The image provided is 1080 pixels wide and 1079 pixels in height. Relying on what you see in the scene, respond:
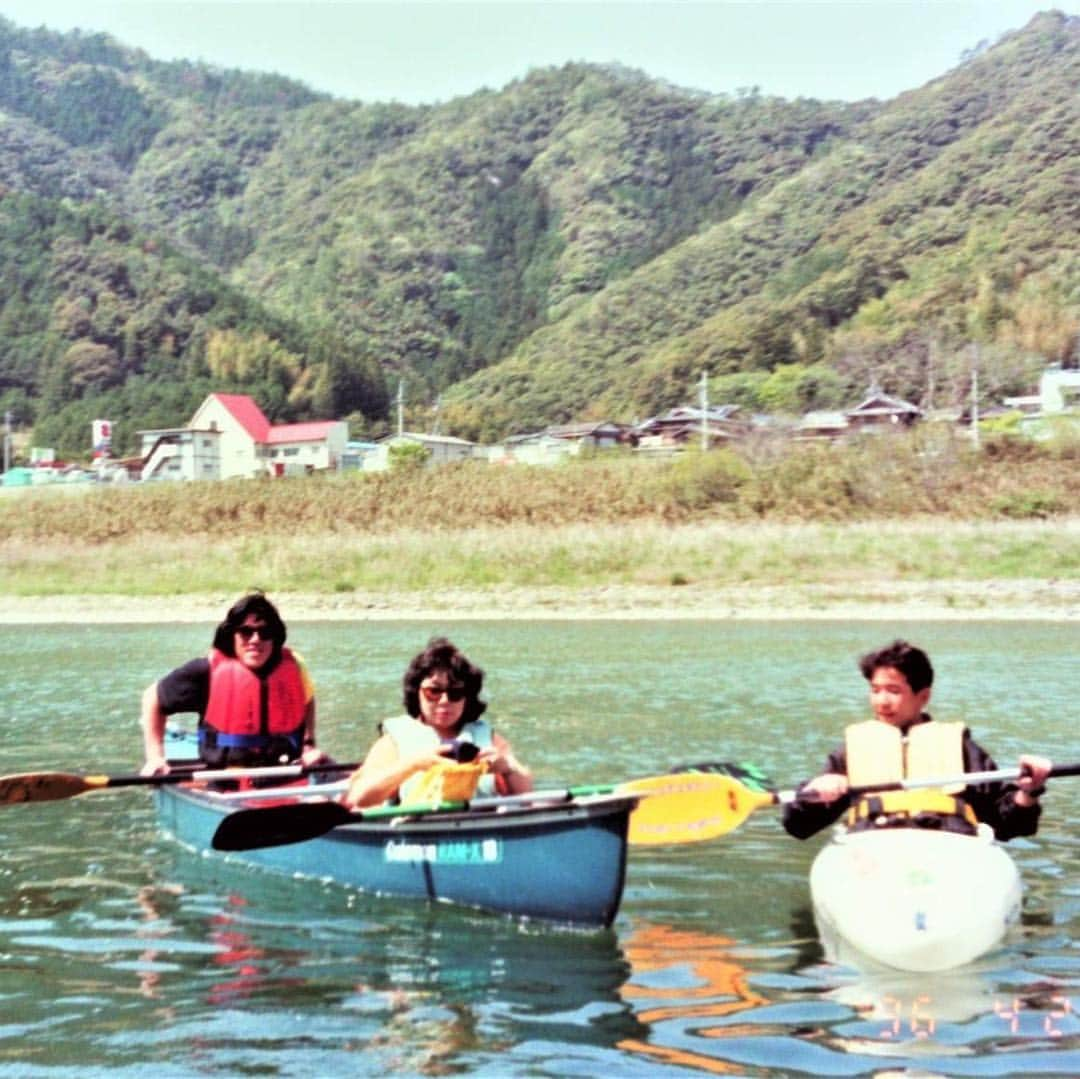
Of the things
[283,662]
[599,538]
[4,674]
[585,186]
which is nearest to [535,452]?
[599,538]

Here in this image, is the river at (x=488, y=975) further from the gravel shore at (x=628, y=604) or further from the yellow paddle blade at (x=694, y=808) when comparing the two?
the gravel shore at (x=628, y=604)

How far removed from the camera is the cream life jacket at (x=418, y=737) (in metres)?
7.41

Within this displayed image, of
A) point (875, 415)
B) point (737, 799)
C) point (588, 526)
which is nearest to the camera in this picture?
point (737, 799)

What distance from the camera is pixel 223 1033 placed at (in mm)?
6043

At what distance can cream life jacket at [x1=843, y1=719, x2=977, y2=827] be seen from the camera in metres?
7.02

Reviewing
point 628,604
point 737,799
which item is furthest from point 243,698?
point 628,604

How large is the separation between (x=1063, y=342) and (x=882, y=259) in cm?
2525

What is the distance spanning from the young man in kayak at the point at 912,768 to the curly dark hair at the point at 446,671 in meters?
1.58

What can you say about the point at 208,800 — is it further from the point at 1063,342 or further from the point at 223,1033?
the point at 1063,342

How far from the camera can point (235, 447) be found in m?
88.8

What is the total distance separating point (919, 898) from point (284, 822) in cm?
306

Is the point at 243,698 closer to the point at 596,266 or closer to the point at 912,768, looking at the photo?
the point at 912,768

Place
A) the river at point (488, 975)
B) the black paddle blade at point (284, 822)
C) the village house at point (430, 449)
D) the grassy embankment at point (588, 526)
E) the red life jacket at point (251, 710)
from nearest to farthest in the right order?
the river at point (488, 975) → the black paddle blade at point (284, 822) → the red life jacket at point (251, 710) → the grassy embankment at point (588, 526) → the village house at point (430, 449)

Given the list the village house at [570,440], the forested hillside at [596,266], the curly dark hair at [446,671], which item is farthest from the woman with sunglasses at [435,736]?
the forested hillside at [596,266]
